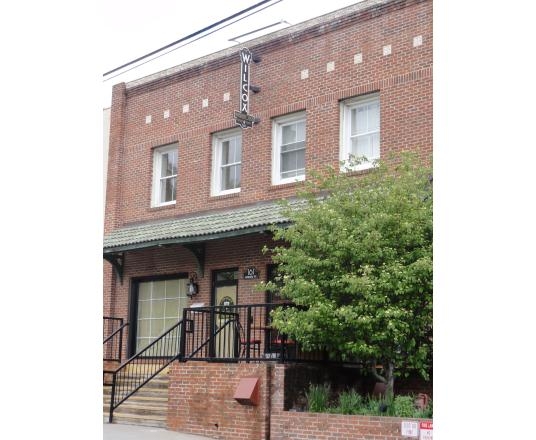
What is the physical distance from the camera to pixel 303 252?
12.3 meters

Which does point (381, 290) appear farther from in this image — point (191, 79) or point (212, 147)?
point (191, 79)

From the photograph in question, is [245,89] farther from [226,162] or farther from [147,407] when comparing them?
[147,407]

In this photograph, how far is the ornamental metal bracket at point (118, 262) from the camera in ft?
64.2

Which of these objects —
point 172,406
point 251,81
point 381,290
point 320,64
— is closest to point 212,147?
point 251,81

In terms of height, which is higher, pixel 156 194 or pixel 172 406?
pixel 156 194

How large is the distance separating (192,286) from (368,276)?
7.24 m

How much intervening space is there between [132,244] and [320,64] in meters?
5.65

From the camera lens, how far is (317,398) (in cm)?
1230

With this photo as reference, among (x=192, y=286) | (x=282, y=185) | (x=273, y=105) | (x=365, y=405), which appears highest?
(x=273, y=105)

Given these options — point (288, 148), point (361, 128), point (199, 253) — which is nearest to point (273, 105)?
point (288, 148)

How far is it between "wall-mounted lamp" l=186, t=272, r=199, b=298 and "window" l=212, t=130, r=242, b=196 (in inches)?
75.1

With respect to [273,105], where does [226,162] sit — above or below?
below

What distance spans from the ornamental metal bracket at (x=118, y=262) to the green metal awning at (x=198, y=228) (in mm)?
432

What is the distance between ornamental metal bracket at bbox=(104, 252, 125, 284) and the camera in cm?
1956
